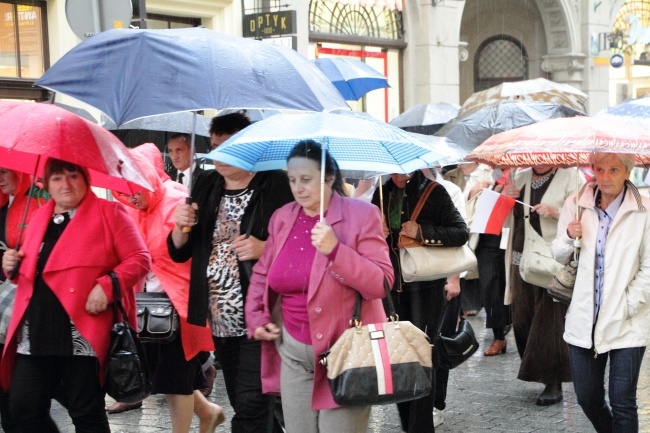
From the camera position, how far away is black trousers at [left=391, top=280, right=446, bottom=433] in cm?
679

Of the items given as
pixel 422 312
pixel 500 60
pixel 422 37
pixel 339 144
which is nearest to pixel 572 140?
pixel 339 144

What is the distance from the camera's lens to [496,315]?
10.5 meters

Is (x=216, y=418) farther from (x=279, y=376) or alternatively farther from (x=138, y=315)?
(x=279, y=376)

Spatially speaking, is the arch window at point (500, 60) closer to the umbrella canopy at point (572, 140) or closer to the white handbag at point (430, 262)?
the umbrella canopy at point (572, 140)

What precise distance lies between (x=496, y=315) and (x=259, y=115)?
3.11m

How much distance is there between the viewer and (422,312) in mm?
6898

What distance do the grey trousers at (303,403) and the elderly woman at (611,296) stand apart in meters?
1.56

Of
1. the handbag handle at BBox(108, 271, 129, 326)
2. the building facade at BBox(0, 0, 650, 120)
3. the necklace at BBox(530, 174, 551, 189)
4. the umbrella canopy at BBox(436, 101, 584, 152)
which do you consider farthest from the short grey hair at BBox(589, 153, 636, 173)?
the building facade at BBox(0, 0, 650, 120)

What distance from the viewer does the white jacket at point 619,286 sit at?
593cm

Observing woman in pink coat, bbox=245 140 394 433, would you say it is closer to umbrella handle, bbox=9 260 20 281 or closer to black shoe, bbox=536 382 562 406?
umbrella handle, bbox=9 260 20 281

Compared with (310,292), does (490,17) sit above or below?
above

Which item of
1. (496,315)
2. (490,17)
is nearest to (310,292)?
(496,315)

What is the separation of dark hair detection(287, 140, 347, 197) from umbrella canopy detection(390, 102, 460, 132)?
9.34 m

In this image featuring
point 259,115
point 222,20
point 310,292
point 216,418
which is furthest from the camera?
point 222,20
